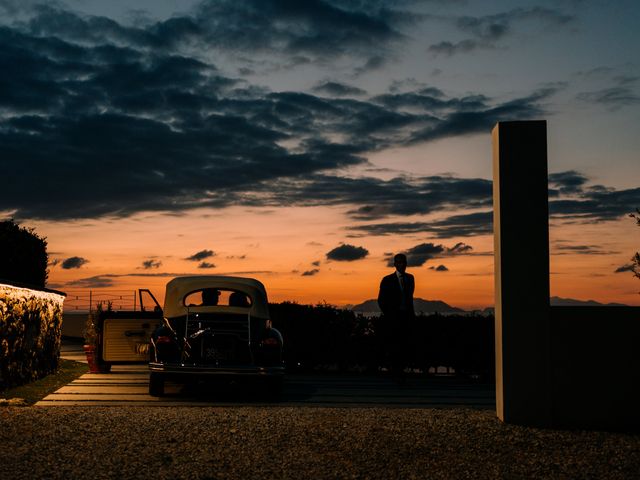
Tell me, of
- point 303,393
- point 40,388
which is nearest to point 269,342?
point 303,393

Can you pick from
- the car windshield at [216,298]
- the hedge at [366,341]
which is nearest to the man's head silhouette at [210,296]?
the car windshield at [216,298]

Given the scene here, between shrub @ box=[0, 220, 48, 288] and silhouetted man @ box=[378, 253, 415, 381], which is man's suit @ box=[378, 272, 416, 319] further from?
shrub @ box=[0, 220, 48, 288]

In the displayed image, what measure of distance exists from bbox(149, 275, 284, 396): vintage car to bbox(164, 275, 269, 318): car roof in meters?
0.02

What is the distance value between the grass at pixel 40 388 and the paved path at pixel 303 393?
8.4 inches

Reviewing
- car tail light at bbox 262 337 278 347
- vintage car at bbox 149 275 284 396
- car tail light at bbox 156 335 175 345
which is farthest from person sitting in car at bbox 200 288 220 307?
car tail light at bbox 262 337 278 347

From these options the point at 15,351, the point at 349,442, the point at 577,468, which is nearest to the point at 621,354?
the point at 577,468

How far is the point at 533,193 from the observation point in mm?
8602

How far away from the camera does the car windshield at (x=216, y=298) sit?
37.5 ft

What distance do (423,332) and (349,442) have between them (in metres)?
7.22

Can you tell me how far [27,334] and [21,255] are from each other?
264cm

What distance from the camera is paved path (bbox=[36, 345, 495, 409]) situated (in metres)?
10.6

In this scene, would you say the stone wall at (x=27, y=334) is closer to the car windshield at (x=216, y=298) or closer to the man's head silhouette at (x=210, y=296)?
the car windshield at (x=216, y=298)

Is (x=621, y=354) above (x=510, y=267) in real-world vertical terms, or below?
below

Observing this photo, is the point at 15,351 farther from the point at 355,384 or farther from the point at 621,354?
the point at 621,354
